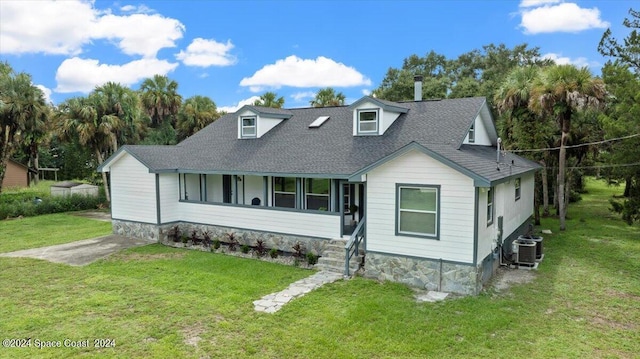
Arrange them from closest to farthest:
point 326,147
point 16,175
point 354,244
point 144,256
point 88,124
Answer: point 354,244 → point 144,256 → point 326,147 → point 88,124 → point 16,175

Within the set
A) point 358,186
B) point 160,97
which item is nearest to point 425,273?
point 358,186

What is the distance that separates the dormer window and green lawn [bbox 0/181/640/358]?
269 inches

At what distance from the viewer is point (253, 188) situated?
16.2 meters

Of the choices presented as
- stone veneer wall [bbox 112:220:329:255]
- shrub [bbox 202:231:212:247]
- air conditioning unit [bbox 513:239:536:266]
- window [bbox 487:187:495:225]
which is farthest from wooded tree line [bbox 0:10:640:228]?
shrub [bbox 202:231:212:247]

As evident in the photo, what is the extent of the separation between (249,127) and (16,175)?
3543 centimetres

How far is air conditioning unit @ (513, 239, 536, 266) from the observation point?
11898mm

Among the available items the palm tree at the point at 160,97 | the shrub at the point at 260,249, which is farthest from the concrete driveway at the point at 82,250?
the palm tree at the point at 160,97

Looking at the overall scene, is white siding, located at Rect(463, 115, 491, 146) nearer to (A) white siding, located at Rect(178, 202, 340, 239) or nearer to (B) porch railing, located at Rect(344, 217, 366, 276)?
(B) porch railing, located at Rect(344, 217, 366, 276)

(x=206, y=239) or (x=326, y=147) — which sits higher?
(x=326, y=147)

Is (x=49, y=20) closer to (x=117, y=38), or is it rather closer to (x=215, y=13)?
(x=117, y=38)

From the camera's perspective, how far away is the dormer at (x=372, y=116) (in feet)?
48.3

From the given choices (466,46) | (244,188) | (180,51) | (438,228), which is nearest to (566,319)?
(438,228)

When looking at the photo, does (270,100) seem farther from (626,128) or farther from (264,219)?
(626,128)

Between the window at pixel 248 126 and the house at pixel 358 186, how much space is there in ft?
0.16
